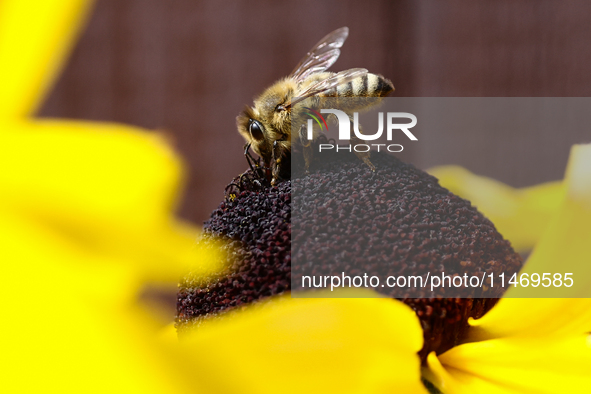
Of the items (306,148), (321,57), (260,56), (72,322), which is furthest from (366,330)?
(260,56)

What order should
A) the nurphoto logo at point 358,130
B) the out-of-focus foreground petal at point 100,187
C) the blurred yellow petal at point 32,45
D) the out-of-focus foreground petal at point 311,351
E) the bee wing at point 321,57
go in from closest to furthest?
the out-of-focus foreground petal at point 311,351 → the nurphoto logo at point 358,130 → the bee wing at point 321,57 → the out-of-focus foreground petal at point 100,187 → the blurred yellow petal at point 32,45

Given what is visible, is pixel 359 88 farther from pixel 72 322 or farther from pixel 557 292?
pixel 72 322

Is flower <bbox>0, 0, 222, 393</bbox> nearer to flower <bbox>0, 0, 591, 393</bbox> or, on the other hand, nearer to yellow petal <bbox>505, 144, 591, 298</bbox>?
flower <bbox>0, 0, 591, 393</bbox>

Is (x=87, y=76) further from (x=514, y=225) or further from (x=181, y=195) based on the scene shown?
(x=514, y=225)

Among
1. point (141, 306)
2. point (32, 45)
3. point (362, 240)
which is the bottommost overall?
point (141, 306)

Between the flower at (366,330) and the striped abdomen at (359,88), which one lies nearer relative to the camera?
the flower at (366,330)

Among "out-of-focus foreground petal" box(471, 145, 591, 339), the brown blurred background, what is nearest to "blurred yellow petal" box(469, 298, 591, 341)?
"out-of-focus foreground petal" box(471, 145, 591, 339)

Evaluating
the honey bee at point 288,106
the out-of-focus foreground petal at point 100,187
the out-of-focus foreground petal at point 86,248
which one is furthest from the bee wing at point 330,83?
the out-of-focus foreground petal at point 100,187

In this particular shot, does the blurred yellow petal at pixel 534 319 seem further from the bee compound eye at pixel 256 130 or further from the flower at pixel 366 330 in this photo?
the bee compound eye at pixel 256 130
